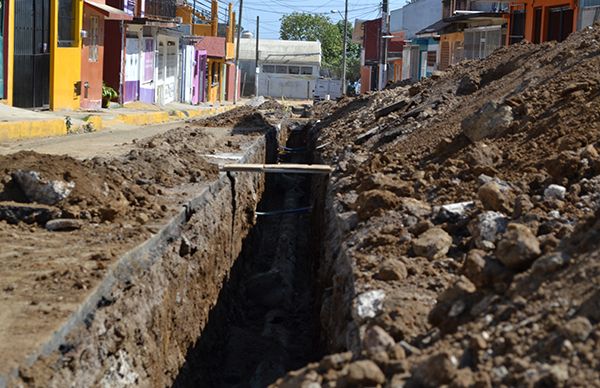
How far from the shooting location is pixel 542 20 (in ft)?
96.5

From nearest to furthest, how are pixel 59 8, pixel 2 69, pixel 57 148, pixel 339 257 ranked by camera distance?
pixel 339 257 < pixel 57 148 < pixel 2 69 < pixel 59 8

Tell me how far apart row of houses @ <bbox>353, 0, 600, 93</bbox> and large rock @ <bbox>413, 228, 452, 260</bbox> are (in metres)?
19.2

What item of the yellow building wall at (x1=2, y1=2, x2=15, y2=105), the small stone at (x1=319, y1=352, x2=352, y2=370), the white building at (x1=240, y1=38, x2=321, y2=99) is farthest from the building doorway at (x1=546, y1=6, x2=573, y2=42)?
the white building at (x1=240, y1=38, x2=321, y2=99)

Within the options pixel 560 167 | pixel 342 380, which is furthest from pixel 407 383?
pixel 560 167

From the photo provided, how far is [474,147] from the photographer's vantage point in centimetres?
952

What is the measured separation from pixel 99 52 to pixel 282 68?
4827cm

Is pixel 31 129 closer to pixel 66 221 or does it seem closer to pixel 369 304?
pixel 66 221

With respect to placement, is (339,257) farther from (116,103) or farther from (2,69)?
(116,103)

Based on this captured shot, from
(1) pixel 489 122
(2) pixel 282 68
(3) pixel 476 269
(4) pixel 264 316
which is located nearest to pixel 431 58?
(2) pixel 282 68

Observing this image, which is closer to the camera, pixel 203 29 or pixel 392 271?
pixel 392 271

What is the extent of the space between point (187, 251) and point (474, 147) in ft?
9.19

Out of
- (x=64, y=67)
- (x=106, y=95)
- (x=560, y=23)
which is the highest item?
(x=560, y=23)

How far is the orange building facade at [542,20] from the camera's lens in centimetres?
2772

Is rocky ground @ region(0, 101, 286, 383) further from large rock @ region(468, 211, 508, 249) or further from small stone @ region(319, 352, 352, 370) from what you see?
large rock @ region(468, 211, 508, 249)
